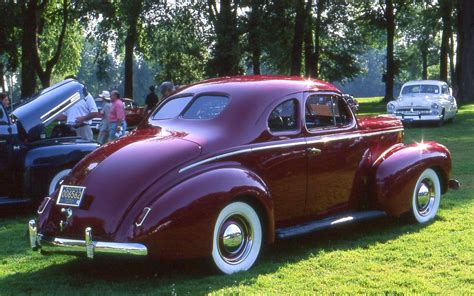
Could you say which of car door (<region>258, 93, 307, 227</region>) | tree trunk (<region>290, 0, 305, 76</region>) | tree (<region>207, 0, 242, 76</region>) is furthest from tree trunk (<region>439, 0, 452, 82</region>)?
car door (<region>258, 93, 307, 227</region>)

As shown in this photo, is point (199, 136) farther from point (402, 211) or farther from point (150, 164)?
point (402, 211)

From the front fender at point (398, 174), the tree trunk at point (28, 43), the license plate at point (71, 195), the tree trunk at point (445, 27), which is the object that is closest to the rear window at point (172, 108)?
the license plate at point (71, 195)

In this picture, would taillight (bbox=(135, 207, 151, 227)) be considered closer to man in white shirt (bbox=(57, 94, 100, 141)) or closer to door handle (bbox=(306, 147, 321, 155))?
door handle (bbox=(306, 147, 321, 155))

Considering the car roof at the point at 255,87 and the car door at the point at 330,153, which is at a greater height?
the car roof at the point at 255,87

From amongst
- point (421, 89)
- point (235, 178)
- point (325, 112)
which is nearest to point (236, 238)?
point (235, 178)

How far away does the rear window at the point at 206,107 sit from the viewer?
6.63m

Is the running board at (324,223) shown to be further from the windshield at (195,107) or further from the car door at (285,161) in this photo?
the windshield at (195,107)

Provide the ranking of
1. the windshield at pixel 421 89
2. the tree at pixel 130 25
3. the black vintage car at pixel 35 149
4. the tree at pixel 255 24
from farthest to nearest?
the tree at pixel 255 24
the tree at pixel 130 25
the windshield at pixel 421 89
the black vintage car at pixel 35 149

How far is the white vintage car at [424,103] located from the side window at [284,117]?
19.1 meters

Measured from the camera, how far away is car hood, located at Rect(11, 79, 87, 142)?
953cm

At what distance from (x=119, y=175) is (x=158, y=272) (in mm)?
956

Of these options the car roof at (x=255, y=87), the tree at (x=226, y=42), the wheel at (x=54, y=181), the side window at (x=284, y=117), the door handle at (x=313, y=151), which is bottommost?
the wheel at (x=54, y=181)

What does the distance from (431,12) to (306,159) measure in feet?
117

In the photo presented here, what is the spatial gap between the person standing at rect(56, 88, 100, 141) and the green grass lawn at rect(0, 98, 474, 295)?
4077 mm
